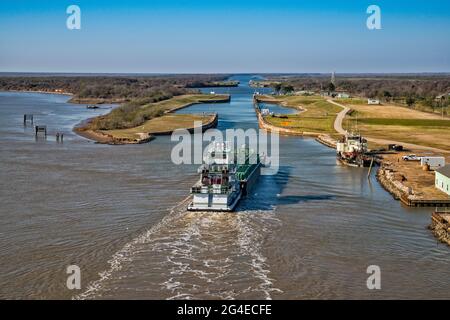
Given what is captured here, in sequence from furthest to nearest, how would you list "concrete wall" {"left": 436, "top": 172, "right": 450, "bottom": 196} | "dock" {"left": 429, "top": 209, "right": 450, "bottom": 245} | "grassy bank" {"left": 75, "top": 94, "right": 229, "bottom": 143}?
"grassy bank" {"left": 75, "top": 94, "right": 229, "bottom": 143} → "concrete wall" {"left": 436, "top": 172, "right": 450, "bottom": 196} → "dock" {"left": 429, "top": 209, "right": 450, "bottom": 245}

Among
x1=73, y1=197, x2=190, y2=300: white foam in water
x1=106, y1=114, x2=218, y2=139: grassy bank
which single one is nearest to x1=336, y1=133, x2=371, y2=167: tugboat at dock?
x1=73, y1=197, x2=190, y2=300: white foam in water

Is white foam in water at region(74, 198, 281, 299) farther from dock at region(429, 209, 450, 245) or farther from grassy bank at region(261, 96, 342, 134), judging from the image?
grassy bank at region(261, 96, 342, 134)

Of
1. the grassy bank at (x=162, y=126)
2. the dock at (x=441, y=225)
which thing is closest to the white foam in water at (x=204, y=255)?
the dock at (x=441, y=225)

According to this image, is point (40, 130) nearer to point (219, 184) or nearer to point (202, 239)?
point (219, 184)

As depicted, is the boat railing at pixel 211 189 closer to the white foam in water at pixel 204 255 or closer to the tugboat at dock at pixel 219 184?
the tugboat at dock at pixel 219 184

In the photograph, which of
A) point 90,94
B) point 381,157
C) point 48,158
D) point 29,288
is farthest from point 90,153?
point 90,94
